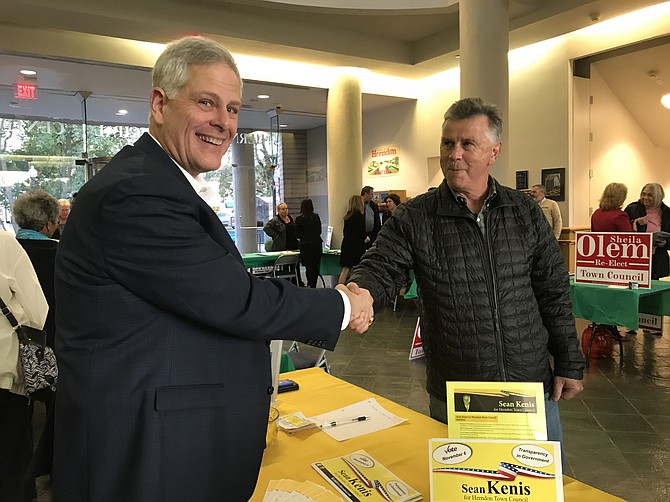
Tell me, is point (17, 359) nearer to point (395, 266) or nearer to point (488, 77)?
point (395, 266)

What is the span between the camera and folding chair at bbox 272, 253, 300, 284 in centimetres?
828

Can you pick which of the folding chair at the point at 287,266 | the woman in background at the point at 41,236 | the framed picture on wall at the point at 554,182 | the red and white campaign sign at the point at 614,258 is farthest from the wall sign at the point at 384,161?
the woman in background at the point at 41,236

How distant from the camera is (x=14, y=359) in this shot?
7.82 ft

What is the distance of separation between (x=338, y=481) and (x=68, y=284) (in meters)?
0.76

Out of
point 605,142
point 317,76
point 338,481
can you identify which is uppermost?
point 317,76

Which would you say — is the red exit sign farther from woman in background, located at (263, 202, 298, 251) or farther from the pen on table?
the pen on table

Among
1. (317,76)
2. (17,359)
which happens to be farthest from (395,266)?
(317,76)

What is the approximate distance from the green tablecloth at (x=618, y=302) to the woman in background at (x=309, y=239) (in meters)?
4.19

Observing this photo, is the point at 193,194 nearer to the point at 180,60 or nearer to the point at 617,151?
the point at 180,60

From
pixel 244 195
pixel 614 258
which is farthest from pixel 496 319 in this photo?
pixel 244 195

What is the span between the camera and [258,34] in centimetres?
773

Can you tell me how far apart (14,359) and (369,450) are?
1.76 metres

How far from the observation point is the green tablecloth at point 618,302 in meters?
4.36

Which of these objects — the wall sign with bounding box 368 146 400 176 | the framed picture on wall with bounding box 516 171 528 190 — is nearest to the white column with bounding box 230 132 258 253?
the wall sign with bounding box 368 146 400 176
